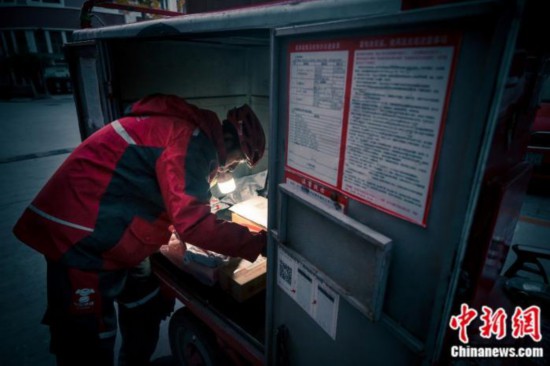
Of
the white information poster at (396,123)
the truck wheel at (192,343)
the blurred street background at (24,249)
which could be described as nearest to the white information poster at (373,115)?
the white information poster at (396,123)

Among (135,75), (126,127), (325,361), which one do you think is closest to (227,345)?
(325,361)

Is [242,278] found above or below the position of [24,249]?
above

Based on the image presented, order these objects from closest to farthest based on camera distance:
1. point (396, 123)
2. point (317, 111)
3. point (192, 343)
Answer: point (396, 123), point (317, 111), point (192, 343)

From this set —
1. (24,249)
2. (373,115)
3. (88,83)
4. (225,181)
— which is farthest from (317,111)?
(24,249)

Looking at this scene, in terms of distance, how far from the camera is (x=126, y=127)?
5.75 ft

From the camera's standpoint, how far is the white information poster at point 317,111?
3.15 ft

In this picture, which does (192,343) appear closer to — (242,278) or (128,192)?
(242,278)

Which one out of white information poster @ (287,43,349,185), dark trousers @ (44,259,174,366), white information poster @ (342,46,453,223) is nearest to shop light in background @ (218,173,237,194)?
dark trousers @ (44,259,174,366)

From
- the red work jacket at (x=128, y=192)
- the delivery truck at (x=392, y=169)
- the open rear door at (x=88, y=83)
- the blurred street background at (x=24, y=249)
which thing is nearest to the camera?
the delivery truck at (x=392, y=169)

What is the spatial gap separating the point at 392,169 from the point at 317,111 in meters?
0.33

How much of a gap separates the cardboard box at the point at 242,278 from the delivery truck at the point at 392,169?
41 centimetres

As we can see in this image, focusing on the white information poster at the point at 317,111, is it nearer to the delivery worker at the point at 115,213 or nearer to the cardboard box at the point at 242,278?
the delivery worker at the point at 115,213

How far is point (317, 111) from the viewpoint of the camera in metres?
1.03

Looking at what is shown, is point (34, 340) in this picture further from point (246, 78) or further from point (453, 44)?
point (453, 44)
